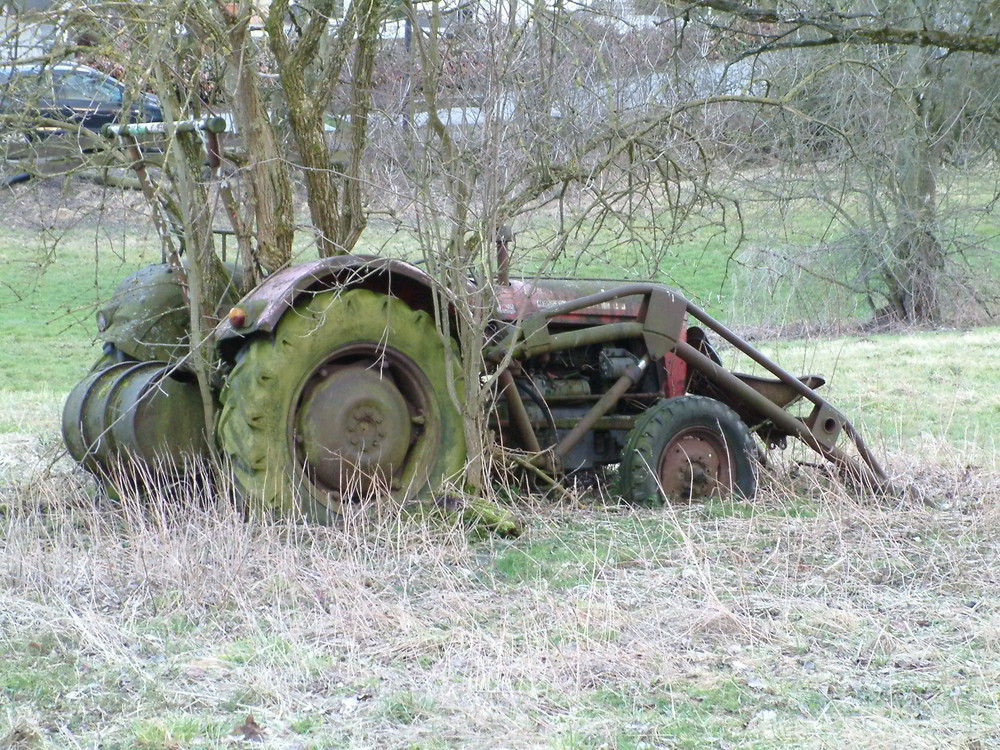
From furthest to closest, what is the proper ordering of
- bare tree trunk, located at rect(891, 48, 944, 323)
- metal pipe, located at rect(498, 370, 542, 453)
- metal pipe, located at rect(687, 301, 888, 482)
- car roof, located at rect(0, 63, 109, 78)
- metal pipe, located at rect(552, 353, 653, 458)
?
bare tree trunk, located at rect(891, 48, 944, 323), metal pipe, located at rect(687, 301, 888, 482), metal pipe, located at rect(552, 353, 653, 458), metal pipe, located at rect(498, 370, 542, 453), car roof, located at rect(0, 63, 109, 78)

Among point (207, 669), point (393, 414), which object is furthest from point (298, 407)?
point (207, 669)

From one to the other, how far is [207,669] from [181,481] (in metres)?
2.07

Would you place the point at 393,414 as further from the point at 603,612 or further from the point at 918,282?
the point at 918,282

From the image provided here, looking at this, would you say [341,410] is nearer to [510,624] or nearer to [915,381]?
[510,624]

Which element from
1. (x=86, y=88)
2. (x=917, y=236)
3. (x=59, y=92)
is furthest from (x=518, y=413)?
(x=917, y=236)

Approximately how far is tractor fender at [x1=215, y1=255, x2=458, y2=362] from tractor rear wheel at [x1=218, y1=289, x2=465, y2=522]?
0.29 ft

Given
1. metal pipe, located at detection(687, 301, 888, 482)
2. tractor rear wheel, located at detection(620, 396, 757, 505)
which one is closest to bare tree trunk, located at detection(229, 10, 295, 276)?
tractor rear wheel, located at detection(620, 396, 757, 505)

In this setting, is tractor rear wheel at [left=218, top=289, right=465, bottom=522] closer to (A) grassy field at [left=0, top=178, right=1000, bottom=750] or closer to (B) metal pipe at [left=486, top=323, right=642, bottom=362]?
(A) grassy field at [left=0, top=178, right=1000, bottom=750]

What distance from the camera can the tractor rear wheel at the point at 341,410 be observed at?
18.1 feet

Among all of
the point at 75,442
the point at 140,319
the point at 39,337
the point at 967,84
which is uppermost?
the point at 967,84

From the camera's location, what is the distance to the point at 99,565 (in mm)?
5043

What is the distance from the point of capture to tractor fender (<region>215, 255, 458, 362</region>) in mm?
5547

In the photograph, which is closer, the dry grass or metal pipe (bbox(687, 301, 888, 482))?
the dry grass

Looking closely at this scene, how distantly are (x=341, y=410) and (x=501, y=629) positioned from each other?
5.53 feet
